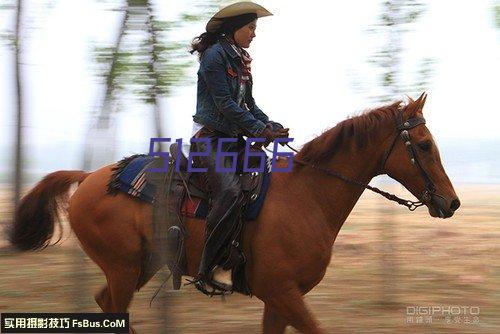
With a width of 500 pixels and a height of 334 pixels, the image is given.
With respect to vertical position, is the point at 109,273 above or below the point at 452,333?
above

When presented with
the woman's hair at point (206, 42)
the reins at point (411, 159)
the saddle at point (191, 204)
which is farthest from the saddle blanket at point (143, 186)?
the woman's hair at point (206, 42)

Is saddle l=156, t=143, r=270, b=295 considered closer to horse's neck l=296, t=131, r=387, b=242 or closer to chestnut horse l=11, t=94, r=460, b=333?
chestnut horse l=11, t=94, r=460, b=333

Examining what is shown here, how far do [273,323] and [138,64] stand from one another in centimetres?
335

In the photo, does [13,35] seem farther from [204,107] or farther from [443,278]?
[443,278]

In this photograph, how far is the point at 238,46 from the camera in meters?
5.96

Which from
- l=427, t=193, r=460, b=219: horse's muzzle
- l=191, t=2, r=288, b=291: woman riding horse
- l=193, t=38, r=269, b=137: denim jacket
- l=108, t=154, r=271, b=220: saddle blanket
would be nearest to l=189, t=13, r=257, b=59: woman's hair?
l=191, t=2, r=288, b=291: woman riding horse

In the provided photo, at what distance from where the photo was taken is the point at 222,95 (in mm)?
5707

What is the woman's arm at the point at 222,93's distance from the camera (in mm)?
5699

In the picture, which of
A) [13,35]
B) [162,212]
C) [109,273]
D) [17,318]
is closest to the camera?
[162,212]

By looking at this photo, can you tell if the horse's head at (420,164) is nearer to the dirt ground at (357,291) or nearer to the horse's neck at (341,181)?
the horse's neck at (341,181)

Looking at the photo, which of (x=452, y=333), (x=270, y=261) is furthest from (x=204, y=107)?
(x=452, y=333)

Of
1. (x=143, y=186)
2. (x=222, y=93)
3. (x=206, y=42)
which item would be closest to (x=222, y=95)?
(x=222, y=93)

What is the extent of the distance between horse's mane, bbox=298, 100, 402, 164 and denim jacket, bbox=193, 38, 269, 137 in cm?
50

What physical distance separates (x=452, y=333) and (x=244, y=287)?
3009mm
